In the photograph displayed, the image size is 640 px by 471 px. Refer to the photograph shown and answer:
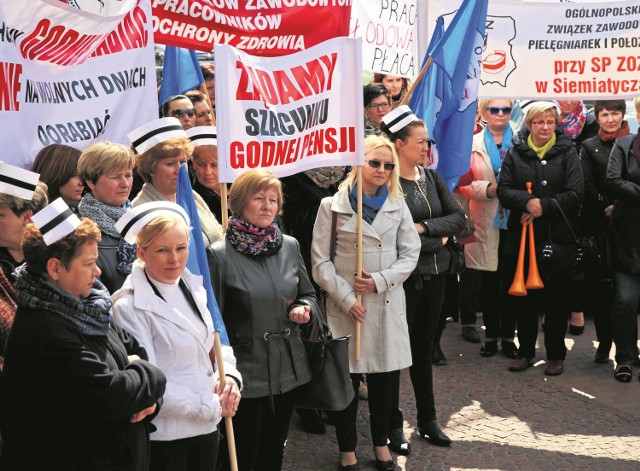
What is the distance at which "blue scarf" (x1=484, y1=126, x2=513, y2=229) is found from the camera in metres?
8.51

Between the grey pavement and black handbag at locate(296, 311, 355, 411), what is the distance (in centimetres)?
87

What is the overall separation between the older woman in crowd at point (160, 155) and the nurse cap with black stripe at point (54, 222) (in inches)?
60.4

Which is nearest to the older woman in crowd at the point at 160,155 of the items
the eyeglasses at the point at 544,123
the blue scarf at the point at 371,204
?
the blue scarf at the point at 371,204

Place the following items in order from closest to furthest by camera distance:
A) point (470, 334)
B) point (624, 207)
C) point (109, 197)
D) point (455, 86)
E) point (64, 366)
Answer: point (64, 366) < point (109, 197) < point (455, 86) < point (624, 207) < point (470, 334)

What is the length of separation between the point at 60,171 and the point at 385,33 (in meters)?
3.47

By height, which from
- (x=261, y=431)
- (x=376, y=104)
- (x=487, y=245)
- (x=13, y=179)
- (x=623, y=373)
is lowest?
(x=623, y=373)

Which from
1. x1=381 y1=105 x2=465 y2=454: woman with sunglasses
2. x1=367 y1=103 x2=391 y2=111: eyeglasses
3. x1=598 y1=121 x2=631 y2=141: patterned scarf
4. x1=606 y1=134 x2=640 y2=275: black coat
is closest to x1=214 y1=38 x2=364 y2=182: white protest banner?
x1=381 y1=105 x2=465 y2=454: woman with sunglasses

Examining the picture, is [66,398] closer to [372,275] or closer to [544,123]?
[372,275]

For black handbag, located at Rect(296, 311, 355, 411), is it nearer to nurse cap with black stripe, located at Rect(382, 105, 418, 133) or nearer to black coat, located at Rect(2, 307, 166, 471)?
black coat, located at Rect(2, 307, 166, 471)

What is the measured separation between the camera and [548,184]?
7.88m

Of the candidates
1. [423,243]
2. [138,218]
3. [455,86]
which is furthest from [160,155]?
[455,86]

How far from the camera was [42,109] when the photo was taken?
4.90 metres

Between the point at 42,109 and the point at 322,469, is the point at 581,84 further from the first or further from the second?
the point at 42,109

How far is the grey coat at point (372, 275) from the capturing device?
589 cm
